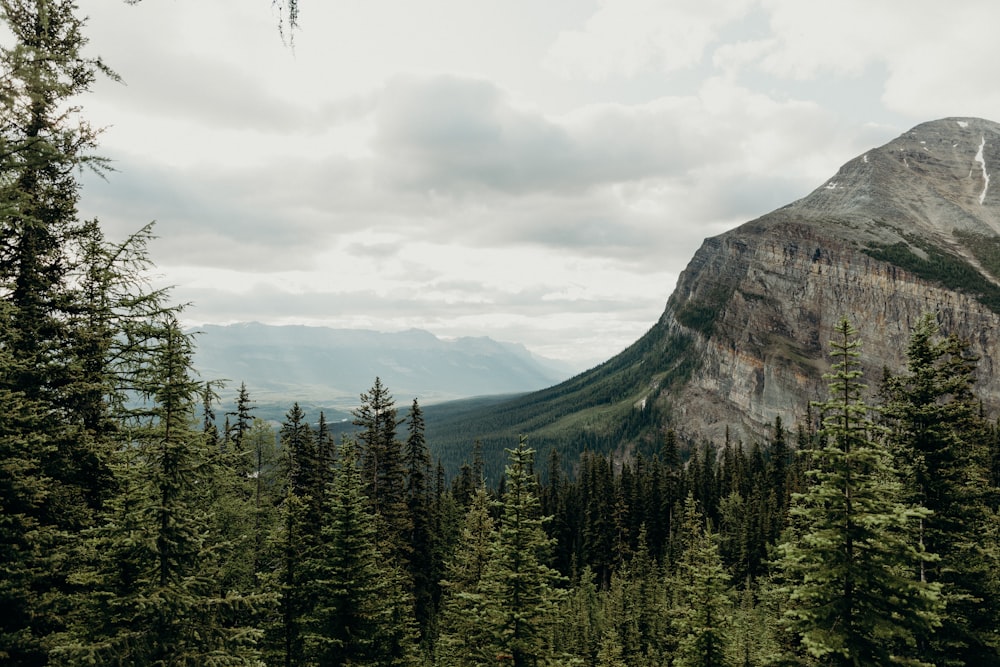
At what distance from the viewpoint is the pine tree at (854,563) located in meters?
13.0

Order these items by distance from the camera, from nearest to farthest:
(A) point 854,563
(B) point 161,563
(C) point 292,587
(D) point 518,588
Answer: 1. (B) point 161,563
2. (A) point 854,563
3. (D) point 518,588
4. (C) point 292,587

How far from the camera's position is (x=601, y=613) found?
53.3 meters

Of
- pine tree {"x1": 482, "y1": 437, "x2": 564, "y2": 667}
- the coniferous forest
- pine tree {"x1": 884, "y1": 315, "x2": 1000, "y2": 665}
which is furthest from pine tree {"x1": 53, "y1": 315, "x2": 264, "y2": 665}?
pine tree {"x1": 884, "y1": 315, "x2": 1000, "y2": 665}

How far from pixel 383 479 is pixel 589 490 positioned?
5681cm

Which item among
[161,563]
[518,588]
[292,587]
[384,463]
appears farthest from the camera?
[384,463]

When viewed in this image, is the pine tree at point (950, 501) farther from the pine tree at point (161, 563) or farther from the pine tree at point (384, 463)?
the pine tree at point (384, 463)

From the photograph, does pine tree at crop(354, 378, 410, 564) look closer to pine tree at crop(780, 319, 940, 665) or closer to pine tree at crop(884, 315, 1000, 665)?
pine tree at crop(780, 319, 940, 665)

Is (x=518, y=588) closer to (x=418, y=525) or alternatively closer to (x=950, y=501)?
(x=950, y=501)

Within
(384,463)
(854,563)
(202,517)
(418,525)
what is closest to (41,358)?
(202,517)

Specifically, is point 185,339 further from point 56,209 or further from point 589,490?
point 589,490

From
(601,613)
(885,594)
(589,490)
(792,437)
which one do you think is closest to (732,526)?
(589,490)

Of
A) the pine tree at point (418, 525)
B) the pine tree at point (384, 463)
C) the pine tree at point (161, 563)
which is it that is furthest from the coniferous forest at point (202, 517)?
the pine tree at point (418, 525)

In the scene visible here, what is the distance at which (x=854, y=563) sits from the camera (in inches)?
529

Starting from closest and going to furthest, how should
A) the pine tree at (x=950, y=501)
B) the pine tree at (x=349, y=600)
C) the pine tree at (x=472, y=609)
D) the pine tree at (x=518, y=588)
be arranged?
the pine tree at (x=518, y=588) < the pine tree at (x=472, y=609) < the pine tree at (x=950, y=501) < the pine tree at (x=349, y=600)
